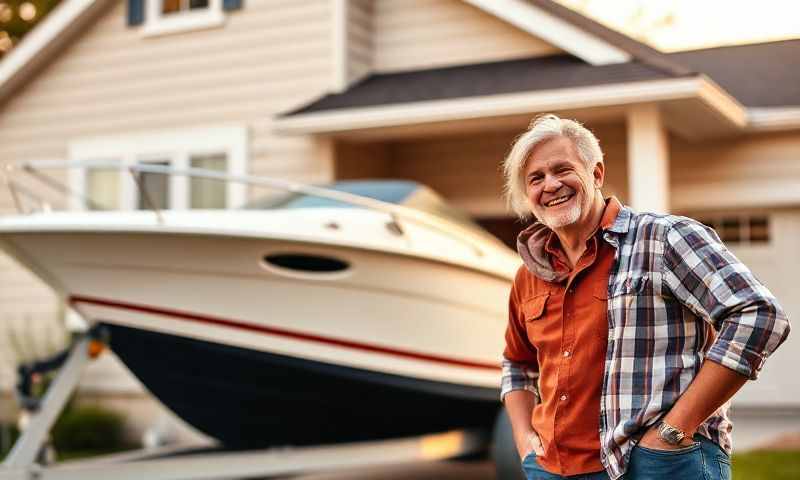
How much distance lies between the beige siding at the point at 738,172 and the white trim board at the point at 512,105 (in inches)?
19.4

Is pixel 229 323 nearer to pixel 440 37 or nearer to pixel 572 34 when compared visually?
pixel 572 34

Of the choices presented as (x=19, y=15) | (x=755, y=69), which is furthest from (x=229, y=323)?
(x=19, y=15)

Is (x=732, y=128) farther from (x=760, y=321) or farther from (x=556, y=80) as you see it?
(x=760, y=321)

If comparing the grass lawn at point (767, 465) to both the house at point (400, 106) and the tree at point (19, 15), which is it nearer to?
the house at point (400, 106)

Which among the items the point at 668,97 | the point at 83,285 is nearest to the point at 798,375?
the point at 668,97

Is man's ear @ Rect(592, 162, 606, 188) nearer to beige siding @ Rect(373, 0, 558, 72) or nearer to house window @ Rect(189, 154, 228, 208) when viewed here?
beige siding @ Rect(373, 0, 558, 72)

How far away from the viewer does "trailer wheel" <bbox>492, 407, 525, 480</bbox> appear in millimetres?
6488

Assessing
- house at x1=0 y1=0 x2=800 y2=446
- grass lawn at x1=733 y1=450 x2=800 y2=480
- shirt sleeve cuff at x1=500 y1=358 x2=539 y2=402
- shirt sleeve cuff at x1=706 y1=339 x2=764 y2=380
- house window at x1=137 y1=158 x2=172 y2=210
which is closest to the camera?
shirt sleeve cuff at x1=706 y1=339 x2=764 y2=380

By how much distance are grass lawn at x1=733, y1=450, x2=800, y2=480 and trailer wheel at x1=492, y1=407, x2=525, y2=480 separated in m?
2.06

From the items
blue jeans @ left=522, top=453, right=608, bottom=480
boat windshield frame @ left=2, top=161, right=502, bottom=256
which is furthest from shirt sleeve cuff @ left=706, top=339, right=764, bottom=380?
boat windshield frame @ left=2, top=161, right=502, bottom=256

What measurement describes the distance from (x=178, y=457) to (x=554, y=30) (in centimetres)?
501

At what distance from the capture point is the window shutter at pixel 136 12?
11070mm

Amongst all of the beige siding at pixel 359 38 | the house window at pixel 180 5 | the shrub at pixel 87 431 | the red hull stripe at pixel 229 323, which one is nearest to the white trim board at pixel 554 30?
the beige siding at pixel 359 38

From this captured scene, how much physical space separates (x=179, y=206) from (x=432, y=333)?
4486mm
